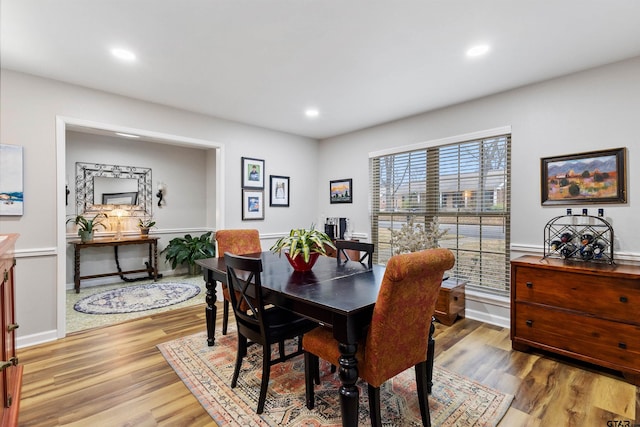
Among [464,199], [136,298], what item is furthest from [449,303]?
[136,298]

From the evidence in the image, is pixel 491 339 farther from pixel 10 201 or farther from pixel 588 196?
pixel 10 201

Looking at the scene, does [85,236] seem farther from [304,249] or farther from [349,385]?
[349,385]

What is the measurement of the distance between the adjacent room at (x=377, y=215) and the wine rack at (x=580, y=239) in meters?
0.03

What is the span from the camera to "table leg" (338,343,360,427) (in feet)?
5.00

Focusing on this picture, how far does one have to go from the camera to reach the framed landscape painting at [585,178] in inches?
103

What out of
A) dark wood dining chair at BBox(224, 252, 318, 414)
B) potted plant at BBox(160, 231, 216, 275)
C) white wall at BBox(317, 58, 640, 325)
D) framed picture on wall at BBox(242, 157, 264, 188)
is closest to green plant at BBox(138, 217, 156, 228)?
potted plant at BBox(160, 231, 216, 275)

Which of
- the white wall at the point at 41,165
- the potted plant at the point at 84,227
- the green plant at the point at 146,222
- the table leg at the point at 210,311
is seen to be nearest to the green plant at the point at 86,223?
the potted plant at the point at 84,227

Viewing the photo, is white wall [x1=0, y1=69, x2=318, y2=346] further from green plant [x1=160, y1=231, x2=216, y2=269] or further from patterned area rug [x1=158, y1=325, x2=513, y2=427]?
green plant [x1=160, y1=231, x2=216, y2=269]

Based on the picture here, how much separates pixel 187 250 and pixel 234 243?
2.66 metres

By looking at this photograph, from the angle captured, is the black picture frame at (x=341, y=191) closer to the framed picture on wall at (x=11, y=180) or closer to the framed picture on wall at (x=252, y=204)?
the framed picture on wall at (x=252, y=204)

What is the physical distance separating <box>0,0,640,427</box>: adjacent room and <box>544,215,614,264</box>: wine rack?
26 mm

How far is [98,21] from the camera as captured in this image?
208cm

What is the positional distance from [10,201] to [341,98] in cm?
341

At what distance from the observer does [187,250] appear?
18.0 ft
